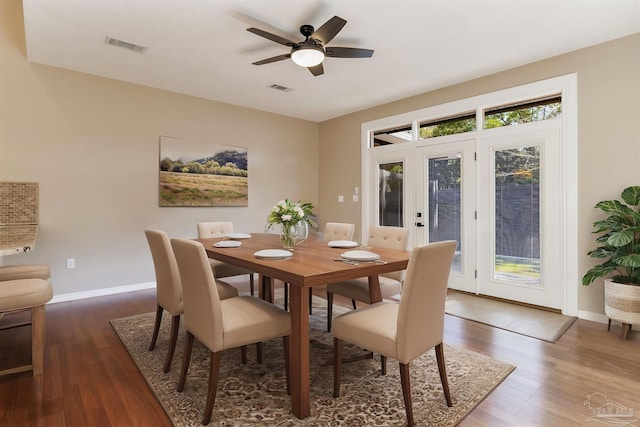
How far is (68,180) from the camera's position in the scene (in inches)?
147

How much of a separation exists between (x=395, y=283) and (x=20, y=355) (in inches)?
112

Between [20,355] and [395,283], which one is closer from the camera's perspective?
[20,355]

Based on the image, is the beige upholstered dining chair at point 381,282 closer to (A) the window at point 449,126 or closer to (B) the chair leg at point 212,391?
(B) the chair leg at point 212,391

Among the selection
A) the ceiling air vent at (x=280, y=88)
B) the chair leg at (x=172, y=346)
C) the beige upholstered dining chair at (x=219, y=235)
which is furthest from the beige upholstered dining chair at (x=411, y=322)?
the ceiling air vent at (x=280, y=88)

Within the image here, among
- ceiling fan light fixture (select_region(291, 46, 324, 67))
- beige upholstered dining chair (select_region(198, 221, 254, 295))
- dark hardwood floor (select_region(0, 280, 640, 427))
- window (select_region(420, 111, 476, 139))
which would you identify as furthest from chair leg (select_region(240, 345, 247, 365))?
window (select_region(420, 111, 476, 139))

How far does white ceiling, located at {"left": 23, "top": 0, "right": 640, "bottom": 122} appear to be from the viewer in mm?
2520

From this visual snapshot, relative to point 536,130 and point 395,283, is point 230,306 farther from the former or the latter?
point 536,130

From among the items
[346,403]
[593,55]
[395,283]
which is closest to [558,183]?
[593,55]

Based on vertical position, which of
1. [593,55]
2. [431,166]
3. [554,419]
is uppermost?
[593,55]

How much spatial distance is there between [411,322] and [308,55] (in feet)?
7.07

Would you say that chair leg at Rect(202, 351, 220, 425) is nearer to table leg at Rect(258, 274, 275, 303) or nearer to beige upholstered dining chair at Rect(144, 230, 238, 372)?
beige upholstered dining chair at Rect(144, 230, 238, 372)

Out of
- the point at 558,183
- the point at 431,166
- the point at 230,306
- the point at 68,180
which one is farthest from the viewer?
the point at 431,166

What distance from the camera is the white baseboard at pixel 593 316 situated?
10.1 feet

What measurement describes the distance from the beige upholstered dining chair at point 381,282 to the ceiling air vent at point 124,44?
2895 mm
